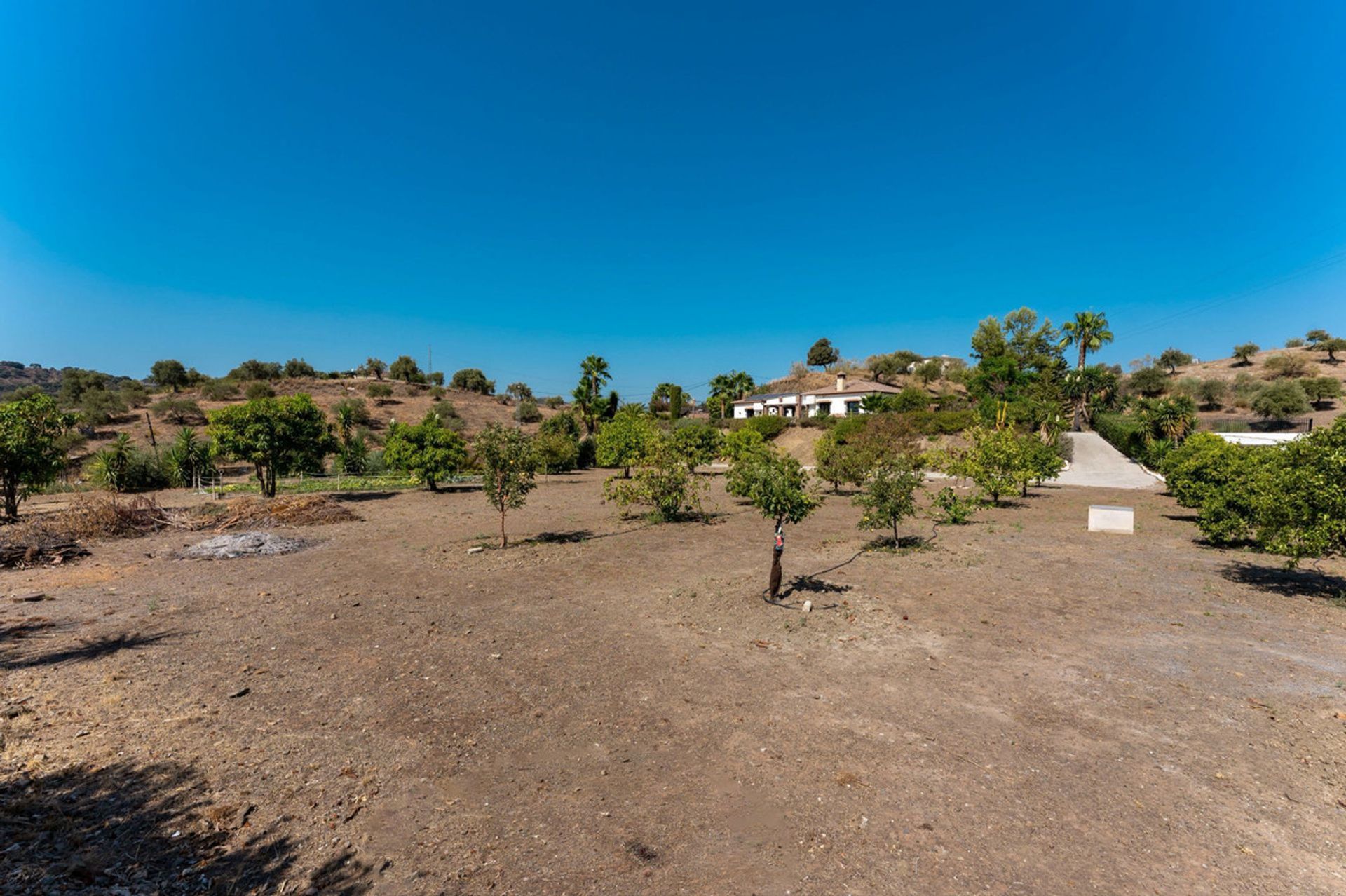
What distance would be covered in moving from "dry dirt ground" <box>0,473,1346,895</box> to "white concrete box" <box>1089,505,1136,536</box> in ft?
15.5

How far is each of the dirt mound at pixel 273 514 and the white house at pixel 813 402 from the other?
43955mm

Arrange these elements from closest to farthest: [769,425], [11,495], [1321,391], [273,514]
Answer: [11,495], [273,514], [1321,391], [769,425]

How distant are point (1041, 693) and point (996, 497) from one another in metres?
17.1

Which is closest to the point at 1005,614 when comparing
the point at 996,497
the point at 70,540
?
the point at 996,497

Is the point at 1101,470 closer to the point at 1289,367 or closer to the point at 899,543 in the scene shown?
the point at 899,543

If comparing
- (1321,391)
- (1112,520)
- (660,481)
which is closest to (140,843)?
(660,481)

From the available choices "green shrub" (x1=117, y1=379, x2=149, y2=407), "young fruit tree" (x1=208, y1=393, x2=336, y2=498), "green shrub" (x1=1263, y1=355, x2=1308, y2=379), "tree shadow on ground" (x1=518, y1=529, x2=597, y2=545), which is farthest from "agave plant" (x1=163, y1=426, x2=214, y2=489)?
"green shrub" (x1=1263, y1=355, x2=1308, y2=379)

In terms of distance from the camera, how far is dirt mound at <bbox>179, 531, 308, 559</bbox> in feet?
46.2

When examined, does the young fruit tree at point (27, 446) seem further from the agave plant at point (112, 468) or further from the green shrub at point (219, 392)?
the green shrub at point (219, 392)

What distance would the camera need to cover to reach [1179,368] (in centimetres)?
7869

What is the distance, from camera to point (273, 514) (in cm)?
1873

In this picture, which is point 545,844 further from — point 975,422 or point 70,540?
point 975,422

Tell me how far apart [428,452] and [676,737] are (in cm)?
2460

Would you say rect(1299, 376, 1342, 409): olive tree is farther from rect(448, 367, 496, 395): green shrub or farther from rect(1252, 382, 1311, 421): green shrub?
rect(448, 367, 496, 395): green shrub
